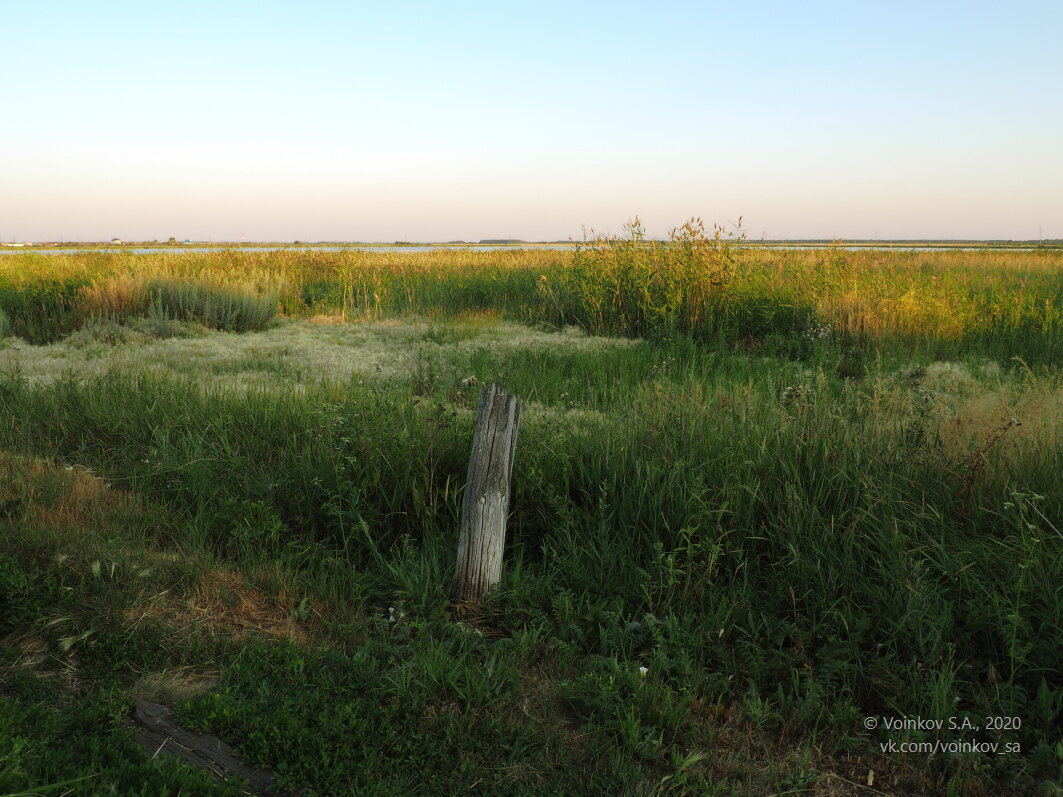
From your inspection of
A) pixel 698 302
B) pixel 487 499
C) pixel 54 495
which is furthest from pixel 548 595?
pixel 698 302

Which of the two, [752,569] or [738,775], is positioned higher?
[752,569]

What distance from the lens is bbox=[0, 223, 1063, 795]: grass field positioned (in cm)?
280

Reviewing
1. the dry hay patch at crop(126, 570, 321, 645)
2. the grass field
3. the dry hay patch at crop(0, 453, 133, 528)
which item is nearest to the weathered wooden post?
the grass field

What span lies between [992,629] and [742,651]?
104 cm

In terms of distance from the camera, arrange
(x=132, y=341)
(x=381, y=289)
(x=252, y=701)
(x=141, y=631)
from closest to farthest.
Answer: (x=252, y=701), (x=141, y=631), (x=132, y=341), (x=381, y=289)

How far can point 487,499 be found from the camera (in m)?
3.95

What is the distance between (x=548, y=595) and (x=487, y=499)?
1.94 feet

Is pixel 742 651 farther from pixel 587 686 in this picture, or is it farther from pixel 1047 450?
pixel 1047 450

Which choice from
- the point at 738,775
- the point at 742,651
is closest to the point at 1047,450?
the point at 742,651

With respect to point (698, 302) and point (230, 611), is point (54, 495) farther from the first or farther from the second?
point (698, 302)

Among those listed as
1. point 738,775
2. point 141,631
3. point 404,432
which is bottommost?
point 738,775

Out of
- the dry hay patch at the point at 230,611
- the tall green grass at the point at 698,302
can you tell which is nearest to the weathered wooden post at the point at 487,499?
the dry hay patch at the point at 230,611

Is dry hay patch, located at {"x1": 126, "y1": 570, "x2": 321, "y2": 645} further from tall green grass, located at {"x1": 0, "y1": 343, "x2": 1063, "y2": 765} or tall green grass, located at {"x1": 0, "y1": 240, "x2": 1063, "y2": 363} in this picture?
tall green grass, located at {"x1": 0, "y1": 240, "x2": 1063, "y2": 363}

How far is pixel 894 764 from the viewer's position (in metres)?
2.83
